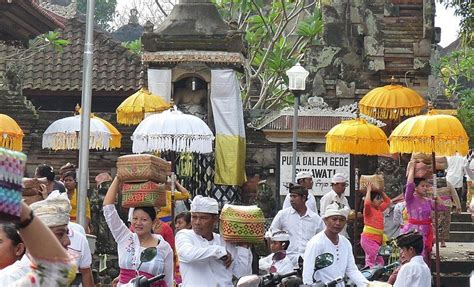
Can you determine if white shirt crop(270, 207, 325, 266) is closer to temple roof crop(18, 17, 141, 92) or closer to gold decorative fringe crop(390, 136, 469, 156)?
gold decorative fringe crop(390, 136, 469, 156)

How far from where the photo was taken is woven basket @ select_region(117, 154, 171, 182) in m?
10.9

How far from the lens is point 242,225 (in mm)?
10641

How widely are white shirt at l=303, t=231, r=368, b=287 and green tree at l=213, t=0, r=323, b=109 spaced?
60.3 ft

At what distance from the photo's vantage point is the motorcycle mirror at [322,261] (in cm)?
1034

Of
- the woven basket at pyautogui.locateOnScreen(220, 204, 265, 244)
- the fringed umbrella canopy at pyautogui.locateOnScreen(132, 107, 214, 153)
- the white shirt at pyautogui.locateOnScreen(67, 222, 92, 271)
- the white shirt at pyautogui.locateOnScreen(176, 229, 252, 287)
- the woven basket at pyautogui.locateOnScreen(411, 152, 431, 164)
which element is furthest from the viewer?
the woven basket at pyautogui.locateOnScreen(411, 152, 431, 164)

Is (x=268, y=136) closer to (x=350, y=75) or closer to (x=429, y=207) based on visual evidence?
(x=350, y=75)

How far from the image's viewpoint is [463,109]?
32906mm

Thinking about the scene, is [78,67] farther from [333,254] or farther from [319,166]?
[333,254]

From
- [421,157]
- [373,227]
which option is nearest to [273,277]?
[373,227]

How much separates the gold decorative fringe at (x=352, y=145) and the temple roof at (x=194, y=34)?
409cm

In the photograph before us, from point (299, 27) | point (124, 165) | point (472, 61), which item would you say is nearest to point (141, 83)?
point (299, 27)

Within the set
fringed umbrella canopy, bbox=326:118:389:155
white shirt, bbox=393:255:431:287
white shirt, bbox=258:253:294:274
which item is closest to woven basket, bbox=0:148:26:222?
white shirt, bbox=393:255:431:287

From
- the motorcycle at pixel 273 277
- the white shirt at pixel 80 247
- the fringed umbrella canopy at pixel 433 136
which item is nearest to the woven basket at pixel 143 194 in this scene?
the white shirt at pixel 80 247

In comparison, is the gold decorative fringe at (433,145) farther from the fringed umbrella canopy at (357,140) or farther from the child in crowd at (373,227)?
the fringed umbrella canopy at (357,140)
